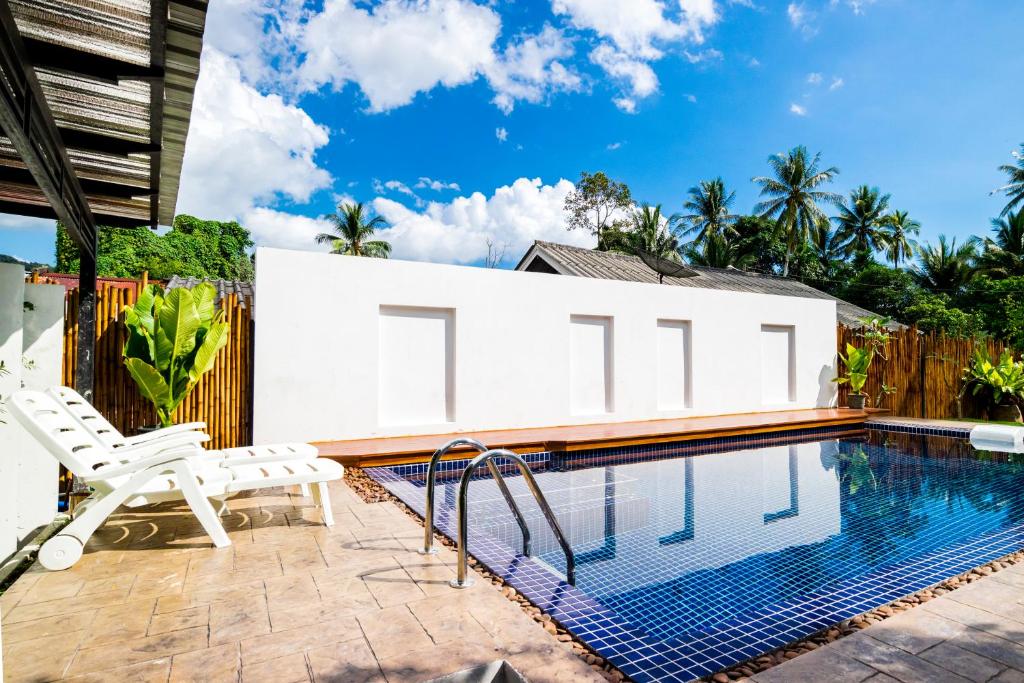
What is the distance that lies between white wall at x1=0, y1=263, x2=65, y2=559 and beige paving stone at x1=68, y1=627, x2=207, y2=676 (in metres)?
1.86

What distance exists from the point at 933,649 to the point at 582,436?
6338 mm

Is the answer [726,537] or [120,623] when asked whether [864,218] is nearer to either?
[726,537]

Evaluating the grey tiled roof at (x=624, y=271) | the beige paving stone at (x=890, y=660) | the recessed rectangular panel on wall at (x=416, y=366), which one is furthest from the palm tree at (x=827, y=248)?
the beige paving stone at (x=890, y=660)

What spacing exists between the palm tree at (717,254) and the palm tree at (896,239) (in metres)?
8.36

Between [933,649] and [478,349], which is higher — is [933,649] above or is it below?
below

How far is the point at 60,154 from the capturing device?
372cm

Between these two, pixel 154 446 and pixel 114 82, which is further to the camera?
pixel 154 446

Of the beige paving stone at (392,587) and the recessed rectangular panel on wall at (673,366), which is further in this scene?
the recessed rectangular panel on wall at (673,366)

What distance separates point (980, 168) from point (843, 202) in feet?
21.8

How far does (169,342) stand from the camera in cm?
636

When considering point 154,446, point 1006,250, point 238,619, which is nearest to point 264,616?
point 238,619

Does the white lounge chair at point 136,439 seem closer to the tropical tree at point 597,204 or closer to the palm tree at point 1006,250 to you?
the tropical tree at point 597,204

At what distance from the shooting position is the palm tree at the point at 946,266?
1206 inches

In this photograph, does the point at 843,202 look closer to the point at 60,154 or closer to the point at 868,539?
the point at 868,539
